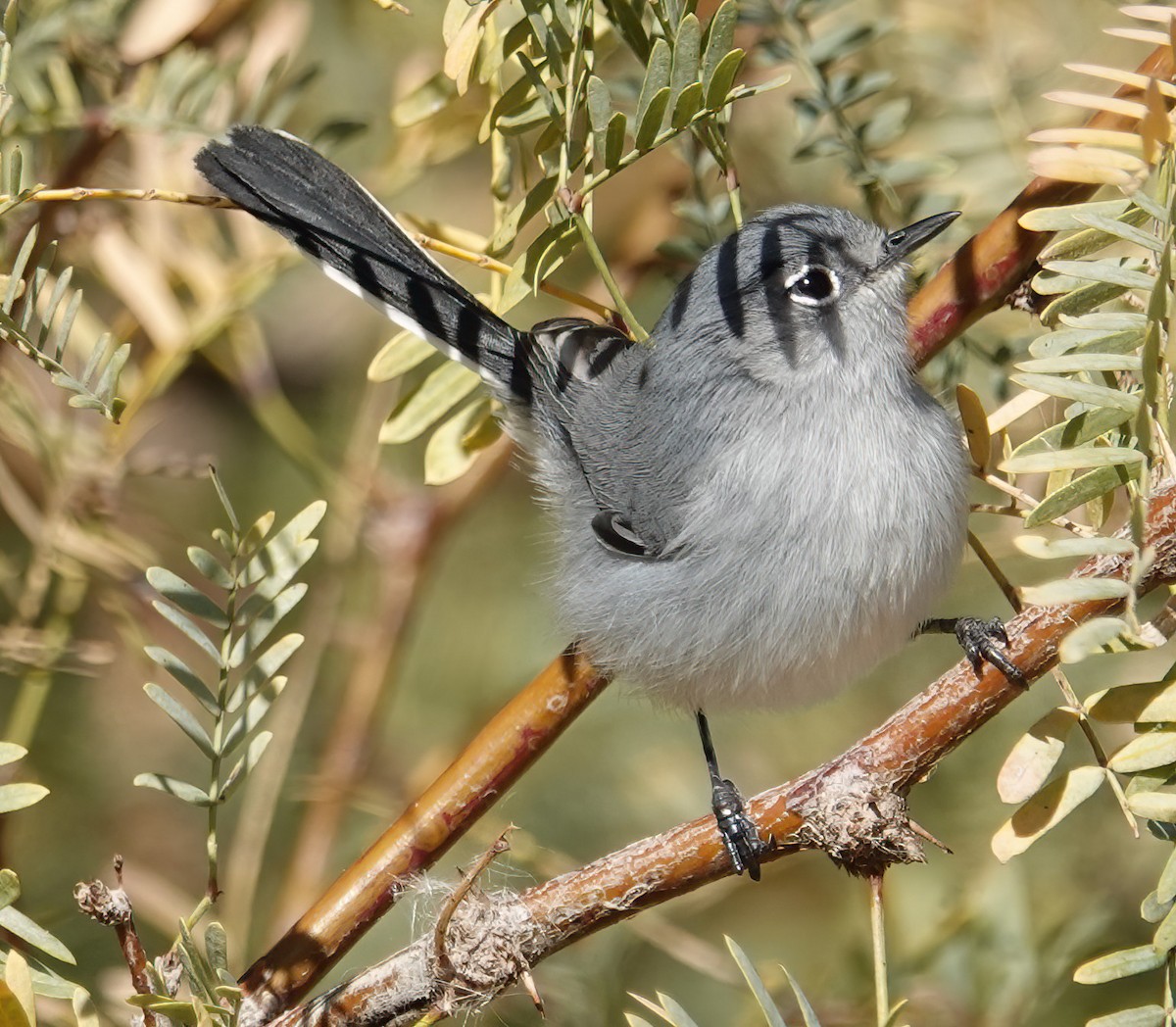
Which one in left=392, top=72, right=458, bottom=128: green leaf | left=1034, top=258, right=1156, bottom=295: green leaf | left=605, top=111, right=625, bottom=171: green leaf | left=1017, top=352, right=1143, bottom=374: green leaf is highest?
left=605, top=111, right=625, bottom=171: green leaf

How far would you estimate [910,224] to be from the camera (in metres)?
2.19

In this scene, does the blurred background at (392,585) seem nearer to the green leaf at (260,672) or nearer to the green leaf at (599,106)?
the green leaf at (260,672)

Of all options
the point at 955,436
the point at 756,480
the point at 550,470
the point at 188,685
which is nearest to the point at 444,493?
the point at 550,470

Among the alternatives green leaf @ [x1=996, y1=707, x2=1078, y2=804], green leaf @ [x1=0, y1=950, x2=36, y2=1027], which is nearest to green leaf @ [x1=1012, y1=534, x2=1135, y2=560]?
green leaf @ [x1=996, y1=707, x2=1078, y2=804]

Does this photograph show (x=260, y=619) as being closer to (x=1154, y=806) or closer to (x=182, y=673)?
(x=182, y=673)

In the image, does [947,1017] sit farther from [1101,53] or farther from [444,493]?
[1101,53]

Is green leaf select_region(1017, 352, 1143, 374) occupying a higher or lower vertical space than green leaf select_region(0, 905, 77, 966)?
higher

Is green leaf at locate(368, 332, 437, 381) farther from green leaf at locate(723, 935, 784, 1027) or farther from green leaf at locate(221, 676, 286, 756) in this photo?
green leaf at locate(723, 935, 784, 1027)

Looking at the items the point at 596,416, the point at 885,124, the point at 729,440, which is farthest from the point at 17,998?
the point at 885,124

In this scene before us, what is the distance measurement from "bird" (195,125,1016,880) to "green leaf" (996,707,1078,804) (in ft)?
1.98

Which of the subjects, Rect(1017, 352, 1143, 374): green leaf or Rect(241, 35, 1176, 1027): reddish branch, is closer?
Rect(1017, 352, 1143, 374): green leaf

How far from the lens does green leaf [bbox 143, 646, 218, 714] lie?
1.34 meters

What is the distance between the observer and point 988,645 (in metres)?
1.51

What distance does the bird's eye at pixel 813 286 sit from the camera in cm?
229
